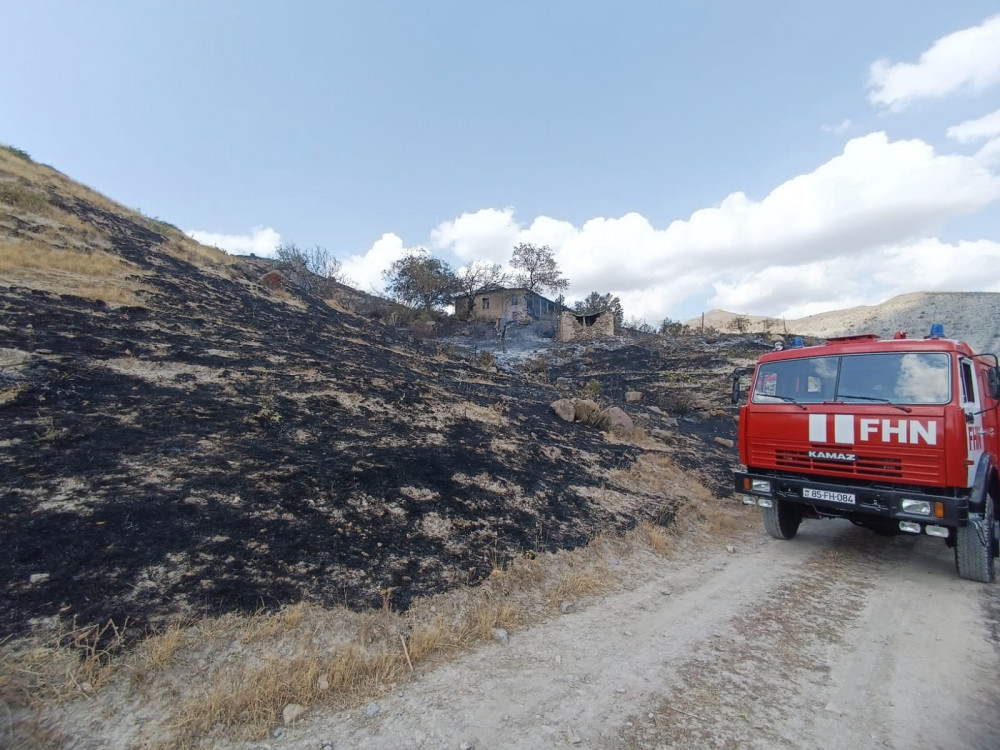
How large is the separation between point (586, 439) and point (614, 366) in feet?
43.3

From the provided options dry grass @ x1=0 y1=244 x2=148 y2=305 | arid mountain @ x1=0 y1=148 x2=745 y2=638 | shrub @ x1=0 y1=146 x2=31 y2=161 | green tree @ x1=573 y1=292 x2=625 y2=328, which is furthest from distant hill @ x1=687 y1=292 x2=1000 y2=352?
shrub @ x1=0 y1=146 x2=31 y2=161

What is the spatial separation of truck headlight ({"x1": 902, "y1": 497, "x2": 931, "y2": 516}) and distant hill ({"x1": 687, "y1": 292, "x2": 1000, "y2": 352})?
95.8 feet

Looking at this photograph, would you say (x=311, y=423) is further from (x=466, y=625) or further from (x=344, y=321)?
(x=344, y=321)

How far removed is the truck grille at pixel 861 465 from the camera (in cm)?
460

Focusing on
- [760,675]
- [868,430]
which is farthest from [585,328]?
[760,675]

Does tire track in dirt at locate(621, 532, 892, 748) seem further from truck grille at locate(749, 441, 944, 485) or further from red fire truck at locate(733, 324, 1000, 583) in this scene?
truck grille at locate(749, 441, 944, 485)

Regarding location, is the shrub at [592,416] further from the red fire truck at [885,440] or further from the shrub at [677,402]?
the shrub at [677,402]

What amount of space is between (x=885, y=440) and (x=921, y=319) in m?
50.3

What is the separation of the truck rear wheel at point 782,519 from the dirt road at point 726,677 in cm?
126

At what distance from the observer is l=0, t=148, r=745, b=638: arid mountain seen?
3.69m

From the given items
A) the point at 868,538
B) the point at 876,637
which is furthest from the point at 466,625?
the point at 868,538

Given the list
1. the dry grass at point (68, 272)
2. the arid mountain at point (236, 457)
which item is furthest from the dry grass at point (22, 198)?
the dry grass at point (68, 272)

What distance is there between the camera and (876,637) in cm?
378

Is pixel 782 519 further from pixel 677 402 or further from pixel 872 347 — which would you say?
pixel 677 402
